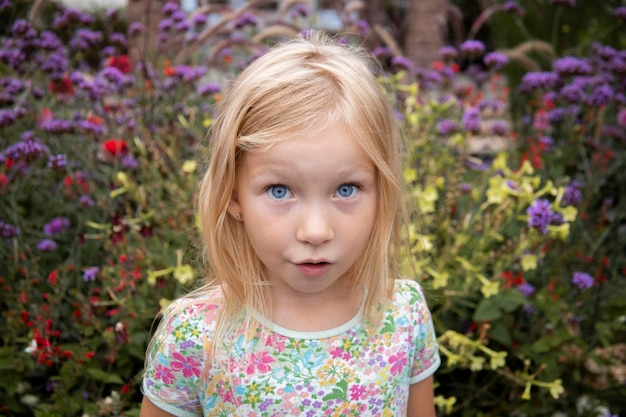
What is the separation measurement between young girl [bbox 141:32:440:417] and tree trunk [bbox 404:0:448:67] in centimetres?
340

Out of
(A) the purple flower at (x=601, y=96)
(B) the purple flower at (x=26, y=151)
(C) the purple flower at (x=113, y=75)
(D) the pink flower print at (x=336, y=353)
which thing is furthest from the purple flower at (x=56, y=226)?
(A) the purple flower at (x=601, y=96)

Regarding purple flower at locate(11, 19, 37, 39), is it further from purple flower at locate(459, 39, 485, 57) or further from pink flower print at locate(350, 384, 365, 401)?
pink flower print at locate(350, 384, 365, 401)

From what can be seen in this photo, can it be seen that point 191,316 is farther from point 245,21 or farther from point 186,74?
point 245,21

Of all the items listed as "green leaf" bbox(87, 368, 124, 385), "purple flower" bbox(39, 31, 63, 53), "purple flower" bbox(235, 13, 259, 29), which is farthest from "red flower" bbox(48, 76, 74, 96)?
"green leaf" bbox(87, 368, 124, 385)

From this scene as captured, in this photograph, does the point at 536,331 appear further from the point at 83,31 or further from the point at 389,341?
the point at 83,31

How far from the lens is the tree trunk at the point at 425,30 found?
475 cm

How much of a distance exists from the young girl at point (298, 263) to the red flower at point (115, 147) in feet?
3.58

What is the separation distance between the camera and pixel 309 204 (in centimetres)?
125

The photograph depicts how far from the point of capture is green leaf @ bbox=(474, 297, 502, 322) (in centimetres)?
204

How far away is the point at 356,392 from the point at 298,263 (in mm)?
314

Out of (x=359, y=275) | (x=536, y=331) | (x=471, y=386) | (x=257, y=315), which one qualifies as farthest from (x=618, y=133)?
(x=257, y=315)

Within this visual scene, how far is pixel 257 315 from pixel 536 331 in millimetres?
1167

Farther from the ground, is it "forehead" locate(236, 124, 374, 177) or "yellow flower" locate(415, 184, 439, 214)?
"forehead" locate(236, 124, 374, 177)

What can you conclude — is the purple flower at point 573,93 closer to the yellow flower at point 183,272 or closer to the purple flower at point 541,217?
the purple flower at point 541,217
